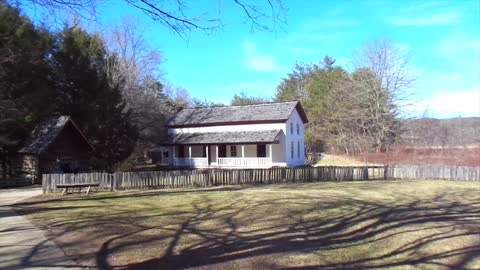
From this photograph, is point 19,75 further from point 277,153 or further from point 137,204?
point 277,153

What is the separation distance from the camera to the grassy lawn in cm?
842

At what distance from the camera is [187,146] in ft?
162

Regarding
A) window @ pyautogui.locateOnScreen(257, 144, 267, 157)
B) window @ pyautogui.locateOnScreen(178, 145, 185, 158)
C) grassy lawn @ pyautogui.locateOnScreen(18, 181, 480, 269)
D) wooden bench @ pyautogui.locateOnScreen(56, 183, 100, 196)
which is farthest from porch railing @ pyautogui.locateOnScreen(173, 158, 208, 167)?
grassy lawn @ pyautogui.locateOnScreen(18, 181, 480, 269)

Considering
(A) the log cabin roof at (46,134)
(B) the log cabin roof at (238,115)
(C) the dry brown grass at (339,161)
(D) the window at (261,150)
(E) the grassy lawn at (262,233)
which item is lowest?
(E) the grassy lawn at (262,233)

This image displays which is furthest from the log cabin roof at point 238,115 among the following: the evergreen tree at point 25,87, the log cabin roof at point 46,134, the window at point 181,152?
the evergreen tree at point 25,87

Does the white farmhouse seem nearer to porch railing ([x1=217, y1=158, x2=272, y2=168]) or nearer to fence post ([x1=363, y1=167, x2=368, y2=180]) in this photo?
porch railing ([x1=217, y1=158, x2=272, y2=168])

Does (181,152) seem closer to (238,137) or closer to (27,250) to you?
(238,137)

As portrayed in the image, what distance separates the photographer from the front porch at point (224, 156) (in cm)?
4384

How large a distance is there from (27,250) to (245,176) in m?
19.6

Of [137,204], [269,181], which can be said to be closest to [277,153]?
[269,181]

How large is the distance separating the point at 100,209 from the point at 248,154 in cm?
3213

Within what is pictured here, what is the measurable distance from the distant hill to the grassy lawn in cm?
4402

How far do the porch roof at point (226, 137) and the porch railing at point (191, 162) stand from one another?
1.96 m

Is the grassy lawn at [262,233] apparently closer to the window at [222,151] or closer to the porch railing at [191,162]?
the porch railing at [191,162]
